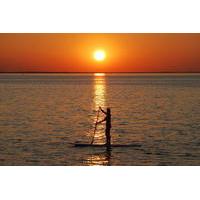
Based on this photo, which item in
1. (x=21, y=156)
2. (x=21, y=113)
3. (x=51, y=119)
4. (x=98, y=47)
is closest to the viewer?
(x=98, y=47)

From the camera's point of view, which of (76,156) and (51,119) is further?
(51,119)

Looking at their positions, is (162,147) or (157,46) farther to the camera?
(162,147)

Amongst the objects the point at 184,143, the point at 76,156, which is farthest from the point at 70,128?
the point at 76,156

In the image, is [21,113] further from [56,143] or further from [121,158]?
[121,158]

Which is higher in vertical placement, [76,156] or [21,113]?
[21,113]

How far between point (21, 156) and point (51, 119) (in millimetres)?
15160

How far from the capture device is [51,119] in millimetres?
32750
